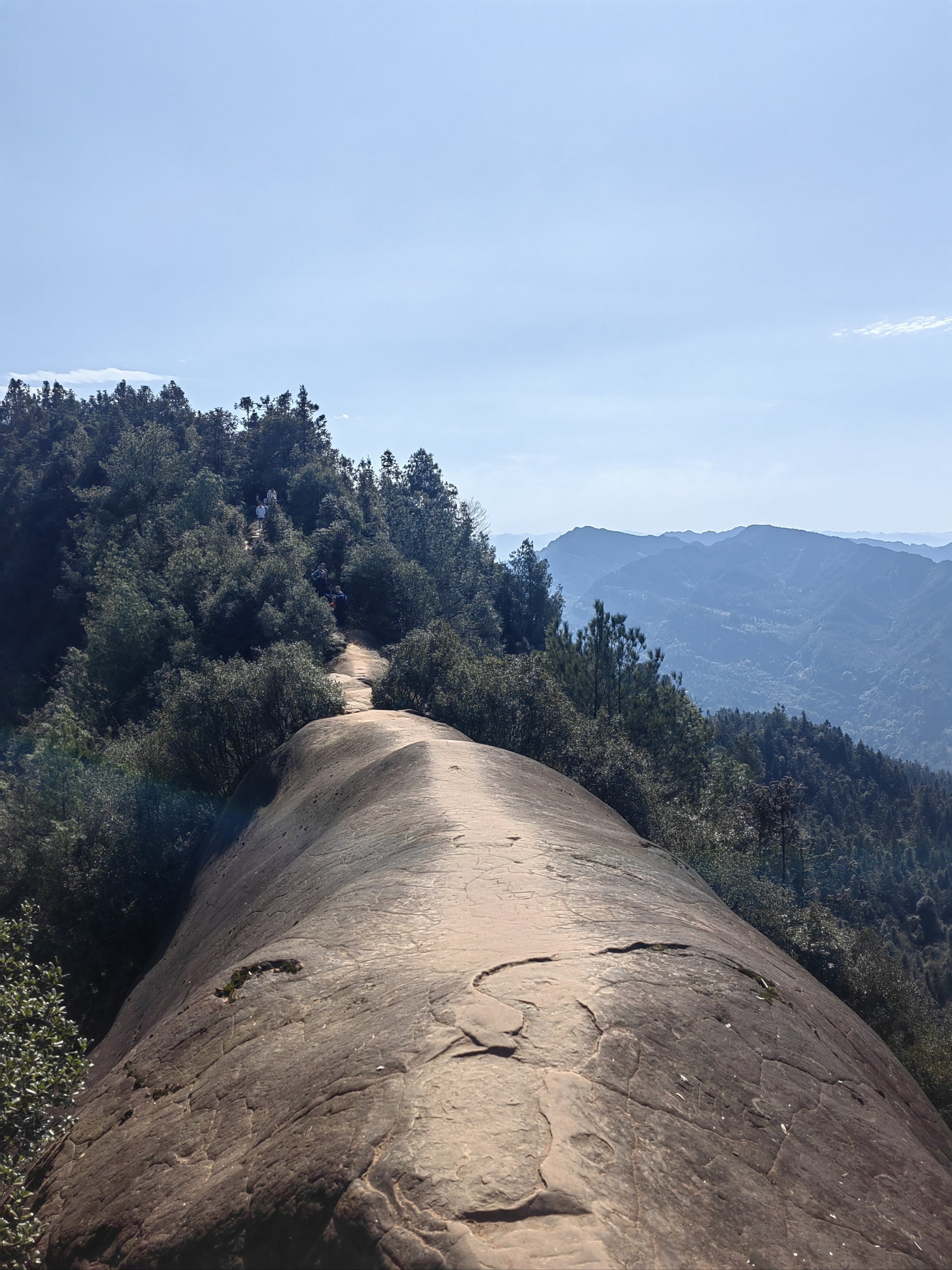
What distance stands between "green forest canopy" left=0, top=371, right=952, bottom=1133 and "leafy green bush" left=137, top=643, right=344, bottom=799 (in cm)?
10

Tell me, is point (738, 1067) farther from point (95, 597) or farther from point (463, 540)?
point (463, 540)

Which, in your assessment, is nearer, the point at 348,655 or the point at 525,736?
the point at 525,736

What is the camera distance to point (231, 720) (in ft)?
97.1

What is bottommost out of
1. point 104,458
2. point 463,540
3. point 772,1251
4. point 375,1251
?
point 772,1251

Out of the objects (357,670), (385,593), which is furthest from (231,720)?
(385,593)

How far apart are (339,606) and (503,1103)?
151ft

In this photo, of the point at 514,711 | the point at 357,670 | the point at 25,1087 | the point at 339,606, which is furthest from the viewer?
the point at 339,606

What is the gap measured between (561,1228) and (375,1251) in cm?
119

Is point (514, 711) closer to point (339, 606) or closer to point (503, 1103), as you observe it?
point (339, 606)

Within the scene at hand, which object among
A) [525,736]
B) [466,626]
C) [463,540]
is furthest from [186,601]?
[463,540]

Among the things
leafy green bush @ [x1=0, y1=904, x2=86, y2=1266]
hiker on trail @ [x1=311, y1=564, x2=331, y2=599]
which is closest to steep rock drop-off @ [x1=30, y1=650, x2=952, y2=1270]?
leafy green bush @ [x1=0, y1=904, x2=86, y2=1266]

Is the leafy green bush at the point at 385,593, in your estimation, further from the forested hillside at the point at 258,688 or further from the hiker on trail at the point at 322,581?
the hiker on trail at the point at 322,581

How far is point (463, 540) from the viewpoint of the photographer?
8425 centimetres

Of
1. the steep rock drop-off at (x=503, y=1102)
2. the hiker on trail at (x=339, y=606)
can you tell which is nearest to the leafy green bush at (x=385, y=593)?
the hiker on trail at (x=339, y=606)
